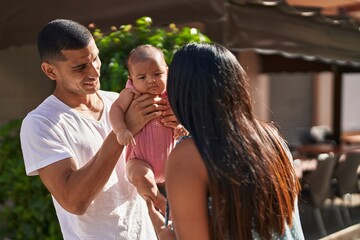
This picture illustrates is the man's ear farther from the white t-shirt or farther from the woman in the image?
the woman

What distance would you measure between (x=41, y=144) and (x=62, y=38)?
1.22ft

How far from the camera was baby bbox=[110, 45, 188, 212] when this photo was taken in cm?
212

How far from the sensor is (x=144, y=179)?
6.88 feet

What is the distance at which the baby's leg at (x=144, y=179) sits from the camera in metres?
2.10

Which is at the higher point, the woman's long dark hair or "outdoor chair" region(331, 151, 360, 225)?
the woman's long dark hair

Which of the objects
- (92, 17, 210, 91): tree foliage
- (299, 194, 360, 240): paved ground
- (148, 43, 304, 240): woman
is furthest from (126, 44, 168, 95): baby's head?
(299, 194, 360, 240): paved ground

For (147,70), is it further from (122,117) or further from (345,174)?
(345,174)

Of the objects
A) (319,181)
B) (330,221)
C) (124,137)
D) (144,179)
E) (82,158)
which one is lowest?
(330,221)

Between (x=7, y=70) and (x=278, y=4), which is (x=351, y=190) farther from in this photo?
(x=7, y=70)

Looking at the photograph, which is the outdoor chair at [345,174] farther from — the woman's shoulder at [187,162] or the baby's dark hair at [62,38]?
the woman's shoulder at [187,162]

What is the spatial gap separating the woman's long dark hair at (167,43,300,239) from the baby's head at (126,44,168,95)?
0.50 meters

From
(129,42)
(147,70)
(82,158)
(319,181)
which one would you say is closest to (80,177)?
(82,158)

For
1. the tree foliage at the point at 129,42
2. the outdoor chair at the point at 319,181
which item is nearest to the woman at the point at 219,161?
the tree foliage at the point at 129,42

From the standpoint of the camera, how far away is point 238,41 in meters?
4.37
